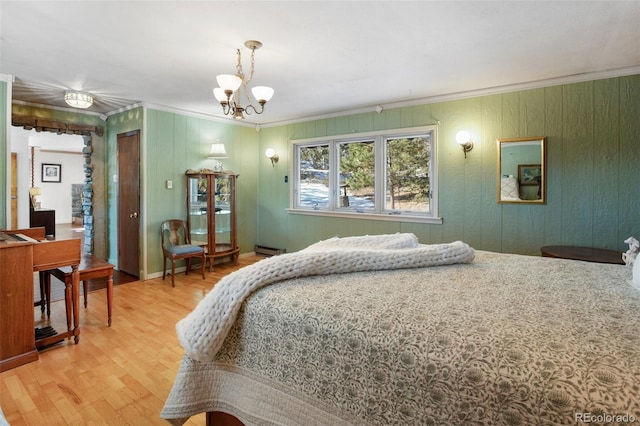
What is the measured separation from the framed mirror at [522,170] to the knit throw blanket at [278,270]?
2.38m

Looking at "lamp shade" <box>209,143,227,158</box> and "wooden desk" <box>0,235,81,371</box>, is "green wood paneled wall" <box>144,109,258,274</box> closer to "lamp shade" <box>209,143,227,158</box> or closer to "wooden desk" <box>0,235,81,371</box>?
"lamp shade" <box>209,143,227,158</box>

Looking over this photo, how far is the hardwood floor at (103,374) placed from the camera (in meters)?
1.84

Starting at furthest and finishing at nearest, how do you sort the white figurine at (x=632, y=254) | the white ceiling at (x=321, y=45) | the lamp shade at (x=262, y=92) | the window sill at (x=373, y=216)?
1. the window sill at (x=373, y=216)
2. the lamp shade at (x=262, y=92)
3. the white ceiling at (x=321, y=45)
4. the white figurine at (x=632, y=254)

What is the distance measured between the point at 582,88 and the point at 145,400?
4361 mm

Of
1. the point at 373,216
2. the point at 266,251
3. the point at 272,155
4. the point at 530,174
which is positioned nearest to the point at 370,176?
the point at 373,216

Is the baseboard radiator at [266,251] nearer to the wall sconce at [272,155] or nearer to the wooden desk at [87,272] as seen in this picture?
the wall sconce at [272,155]

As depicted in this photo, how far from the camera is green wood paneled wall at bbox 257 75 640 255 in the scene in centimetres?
314

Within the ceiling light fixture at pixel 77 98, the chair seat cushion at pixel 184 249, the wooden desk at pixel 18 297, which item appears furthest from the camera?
the chair seat cushion at pixel 184 249

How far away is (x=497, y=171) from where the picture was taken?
3.71 meters

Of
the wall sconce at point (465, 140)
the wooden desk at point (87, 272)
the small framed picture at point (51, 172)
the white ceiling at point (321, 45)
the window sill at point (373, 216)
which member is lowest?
the wooden desk at point (87, 272)

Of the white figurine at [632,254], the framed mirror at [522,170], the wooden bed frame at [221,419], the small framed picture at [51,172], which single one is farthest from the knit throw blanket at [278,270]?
the small framed picture at [51,172]

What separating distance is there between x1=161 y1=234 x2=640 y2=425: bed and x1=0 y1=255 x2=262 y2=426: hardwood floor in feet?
2.96

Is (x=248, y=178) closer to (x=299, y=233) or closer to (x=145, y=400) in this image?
(x=299, y=233)

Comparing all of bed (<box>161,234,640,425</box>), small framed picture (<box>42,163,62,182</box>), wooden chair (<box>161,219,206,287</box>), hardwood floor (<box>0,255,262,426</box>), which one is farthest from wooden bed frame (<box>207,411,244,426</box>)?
small framed picture (<box>42,163,62,182</box>)
